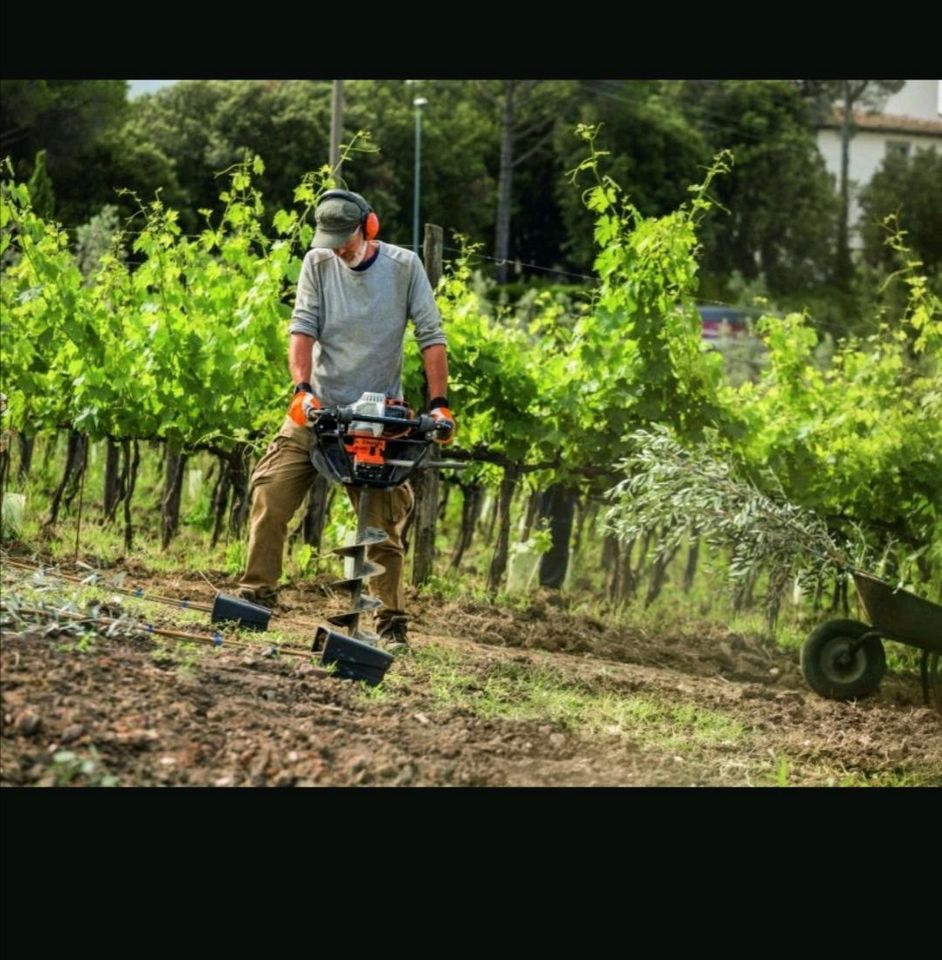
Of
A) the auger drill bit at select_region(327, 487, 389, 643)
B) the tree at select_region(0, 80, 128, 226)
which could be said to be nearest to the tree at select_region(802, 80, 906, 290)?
the tree at select_region(0, 80, 128, 226)

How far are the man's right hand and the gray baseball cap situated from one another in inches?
14.3

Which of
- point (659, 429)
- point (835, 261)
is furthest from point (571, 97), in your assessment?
point (659, 429)

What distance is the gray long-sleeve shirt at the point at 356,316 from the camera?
490cm

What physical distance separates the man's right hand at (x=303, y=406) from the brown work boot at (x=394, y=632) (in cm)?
59

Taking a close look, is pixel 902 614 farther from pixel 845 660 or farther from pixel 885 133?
pixel 885 133

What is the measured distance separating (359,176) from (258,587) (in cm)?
198

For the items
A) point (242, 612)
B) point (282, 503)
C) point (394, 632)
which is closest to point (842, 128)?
point (394, 632)

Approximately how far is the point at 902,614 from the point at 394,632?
5.26 ft

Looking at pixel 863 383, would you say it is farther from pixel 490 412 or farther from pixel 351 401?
pixel 351 401

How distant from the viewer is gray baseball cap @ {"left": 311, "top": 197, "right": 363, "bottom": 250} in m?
4.71

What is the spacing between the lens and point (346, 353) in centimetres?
492

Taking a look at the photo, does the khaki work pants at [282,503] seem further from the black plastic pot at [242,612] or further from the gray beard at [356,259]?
the gray beard at [356,259]

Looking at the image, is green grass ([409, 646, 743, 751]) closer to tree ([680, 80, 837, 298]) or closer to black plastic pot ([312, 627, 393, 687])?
black plastic pot ([312, 627, 393, 687])
